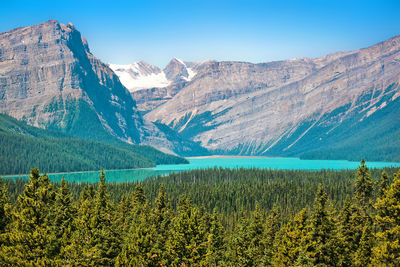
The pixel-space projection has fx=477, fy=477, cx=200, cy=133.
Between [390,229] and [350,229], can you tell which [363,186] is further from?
[390,229]

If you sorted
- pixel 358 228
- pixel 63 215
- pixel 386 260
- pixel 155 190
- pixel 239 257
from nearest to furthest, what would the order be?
pixel 386 260
pixel 239 257
pixel 63 215
pixel 358 228
pixel 155 190

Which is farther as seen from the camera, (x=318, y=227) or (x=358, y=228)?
(x=358, y=228)

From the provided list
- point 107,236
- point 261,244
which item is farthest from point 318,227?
point 107,236

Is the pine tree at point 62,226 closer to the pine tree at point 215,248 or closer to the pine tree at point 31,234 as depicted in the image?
the pine tree at point 31,234

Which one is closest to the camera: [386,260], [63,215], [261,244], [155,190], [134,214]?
[386,260]

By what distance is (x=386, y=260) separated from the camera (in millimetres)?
46594

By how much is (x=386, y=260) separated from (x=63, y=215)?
39770mm

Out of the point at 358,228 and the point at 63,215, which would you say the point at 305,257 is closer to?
the point at 358,228

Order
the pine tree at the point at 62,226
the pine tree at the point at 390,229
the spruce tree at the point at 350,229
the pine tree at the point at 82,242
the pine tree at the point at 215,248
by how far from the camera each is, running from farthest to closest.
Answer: the spruce tree at the point at 350,229 < the pine tree at the point at 215,248 < the pine tree at the point at 62,226 < the pine tree at the point at 82,242 < the pine tree at the point at 390,229

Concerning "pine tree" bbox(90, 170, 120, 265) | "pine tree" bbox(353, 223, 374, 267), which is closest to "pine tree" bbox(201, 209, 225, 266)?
"pine tree" bbox(90, 170, 120, 265)

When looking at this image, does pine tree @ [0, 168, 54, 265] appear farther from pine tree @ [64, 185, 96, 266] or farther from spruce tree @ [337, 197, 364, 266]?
spruce tree @ [337, 197, 364, 266]

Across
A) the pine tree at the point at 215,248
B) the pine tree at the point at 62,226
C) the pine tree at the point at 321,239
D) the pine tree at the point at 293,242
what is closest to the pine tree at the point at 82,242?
the pine tree at the point at 62,226

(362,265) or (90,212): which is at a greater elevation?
(90,212)

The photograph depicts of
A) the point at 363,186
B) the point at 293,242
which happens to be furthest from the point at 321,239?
the point at 363,186
